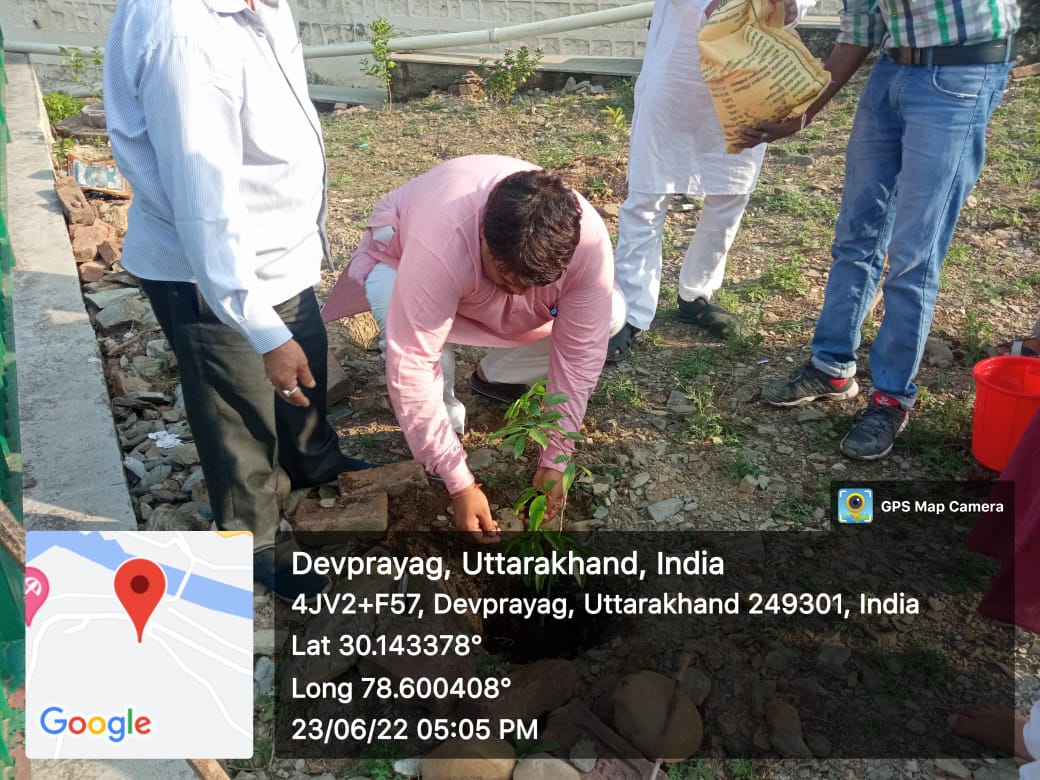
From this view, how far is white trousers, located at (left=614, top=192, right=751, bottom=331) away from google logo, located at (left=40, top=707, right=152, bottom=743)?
2.46m

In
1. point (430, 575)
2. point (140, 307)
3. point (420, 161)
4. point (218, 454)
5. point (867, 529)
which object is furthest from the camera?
point (420, 161)

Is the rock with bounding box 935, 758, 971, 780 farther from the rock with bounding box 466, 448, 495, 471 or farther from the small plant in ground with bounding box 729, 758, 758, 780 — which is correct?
the rock with bounding box 466, 448, 495, 471

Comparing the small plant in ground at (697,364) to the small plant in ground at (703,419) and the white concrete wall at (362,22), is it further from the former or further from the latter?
the white concrete wall at (362,22)

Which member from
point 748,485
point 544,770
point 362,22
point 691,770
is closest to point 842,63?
point 748,485

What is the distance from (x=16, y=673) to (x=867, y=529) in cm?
253

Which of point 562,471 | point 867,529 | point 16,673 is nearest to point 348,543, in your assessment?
point 562,471

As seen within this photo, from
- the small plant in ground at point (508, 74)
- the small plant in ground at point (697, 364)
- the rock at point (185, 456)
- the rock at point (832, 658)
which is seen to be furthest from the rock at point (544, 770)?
the small plant in ground at point (508, 74)

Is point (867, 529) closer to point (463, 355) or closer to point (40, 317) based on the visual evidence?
point (463, 355)

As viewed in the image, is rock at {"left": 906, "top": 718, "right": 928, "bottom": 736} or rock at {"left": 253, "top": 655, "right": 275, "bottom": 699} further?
rock at {"left": 253, "top": 655, "right": 275, "bottom": 699}

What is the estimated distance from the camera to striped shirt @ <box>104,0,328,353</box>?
1869 mm

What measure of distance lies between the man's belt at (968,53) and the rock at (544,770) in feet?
7.59

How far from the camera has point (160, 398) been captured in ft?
11.7

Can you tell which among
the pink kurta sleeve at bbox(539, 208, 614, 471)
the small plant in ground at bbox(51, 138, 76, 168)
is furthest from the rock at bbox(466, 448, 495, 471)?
the small plant in ground at bbox(51, 138, 76, 168)

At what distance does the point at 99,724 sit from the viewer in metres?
1.86
